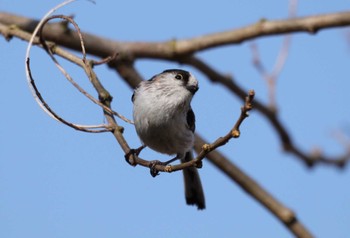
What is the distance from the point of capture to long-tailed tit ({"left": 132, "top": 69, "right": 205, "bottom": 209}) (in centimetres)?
448

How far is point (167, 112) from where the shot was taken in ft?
Answer: 14.8

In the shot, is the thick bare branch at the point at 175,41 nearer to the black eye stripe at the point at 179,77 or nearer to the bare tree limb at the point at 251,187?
the bare tree limb at the point at 251,187

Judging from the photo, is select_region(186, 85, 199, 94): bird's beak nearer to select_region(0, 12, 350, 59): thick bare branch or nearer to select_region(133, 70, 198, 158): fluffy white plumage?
select_region(133, 70, 198, 158): fluffy white plumage

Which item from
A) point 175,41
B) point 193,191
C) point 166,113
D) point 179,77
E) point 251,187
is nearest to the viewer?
point 166,113

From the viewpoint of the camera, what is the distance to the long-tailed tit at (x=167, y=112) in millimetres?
4477

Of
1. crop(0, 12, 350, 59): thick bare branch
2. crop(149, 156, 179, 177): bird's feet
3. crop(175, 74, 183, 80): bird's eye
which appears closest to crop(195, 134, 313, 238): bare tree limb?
crop(149, 156, 179, 177): bird's feet

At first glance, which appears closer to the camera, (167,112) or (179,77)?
(167,112)

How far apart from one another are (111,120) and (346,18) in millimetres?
2159

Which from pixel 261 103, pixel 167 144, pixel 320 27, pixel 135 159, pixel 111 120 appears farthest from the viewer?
pixel 261 103

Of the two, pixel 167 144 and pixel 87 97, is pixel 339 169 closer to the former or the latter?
pixel 167 144

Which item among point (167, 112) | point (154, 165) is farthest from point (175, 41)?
point (154, 165)

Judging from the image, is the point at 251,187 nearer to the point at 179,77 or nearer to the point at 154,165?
the point at 179,77

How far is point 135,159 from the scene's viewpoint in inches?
139

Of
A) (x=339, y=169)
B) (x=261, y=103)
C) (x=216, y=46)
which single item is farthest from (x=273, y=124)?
(x=216, y=46)
